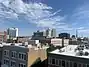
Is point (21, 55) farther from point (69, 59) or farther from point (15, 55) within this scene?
point (69, 59)

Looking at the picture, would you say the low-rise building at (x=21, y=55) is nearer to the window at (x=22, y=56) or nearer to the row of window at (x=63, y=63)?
the window at (x=22, y=56)

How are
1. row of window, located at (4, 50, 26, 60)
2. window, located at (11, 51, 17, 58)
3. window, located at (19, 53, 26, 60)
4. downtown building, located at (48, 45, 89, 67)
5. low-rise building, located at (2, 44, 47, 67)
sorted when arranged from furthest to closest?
1. window, located at (11, 51, 17, 58)
2. row of window, located at (4, 50, 26, 60)
3. window, located at (19, 53, 26, 60)
4. low-rise building, located at (2, 44, 47, 67)
5. downtown building, located at (48, 45, 89, 67)

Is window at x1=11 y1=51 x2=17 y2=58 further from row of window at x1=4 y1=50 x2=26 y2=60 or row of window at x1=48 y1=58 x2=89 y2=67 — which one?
row of window at x1=48 y1=58 x2=89 y2=67

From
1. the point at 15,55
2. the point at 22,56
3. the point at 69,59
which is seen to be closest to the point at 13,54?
the point at 15,55

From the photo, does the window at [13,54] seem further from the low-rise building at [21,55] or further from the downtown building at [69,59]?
the downtown building at [69,59]

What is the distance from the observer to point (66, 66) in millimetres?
34781

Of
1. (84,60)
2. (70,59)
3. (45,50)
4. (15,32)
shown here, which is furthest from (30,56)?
(15,32)

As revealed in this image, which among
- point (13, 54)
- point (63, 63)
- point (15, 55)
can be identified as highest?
point (13, 54)

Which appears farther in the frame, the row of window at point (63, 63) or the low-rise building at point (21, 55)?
the low-rise building at point (21, 55)

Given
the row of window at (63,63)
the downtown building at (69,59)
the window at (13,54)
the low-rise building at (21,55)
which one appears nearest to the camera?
the downtown building at (69,59)

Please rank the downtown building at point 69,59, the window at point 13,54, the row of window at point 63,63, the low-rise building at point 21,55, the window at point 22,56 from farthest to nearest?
the window at point 13,54 → the window at point 22,56 → the low-rise building at point 21,55 → the row of window at point 63,63 → the downtown building at point 69,59

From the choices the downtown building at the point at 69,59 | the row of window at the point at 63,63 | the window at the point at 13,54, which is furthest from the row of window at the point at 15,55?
the row of window at the point at 63,63

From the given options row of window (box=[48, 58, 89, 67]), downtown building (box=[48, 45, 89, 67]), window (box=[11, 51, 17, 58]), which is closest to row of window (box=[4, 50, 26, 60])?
window (box=[11, 51, 17, 58])

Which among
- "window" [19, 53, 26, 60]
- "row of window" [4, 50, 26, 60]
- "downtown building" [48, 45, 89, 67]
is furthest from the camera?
"row of window" [4, 50, 26, 60]
